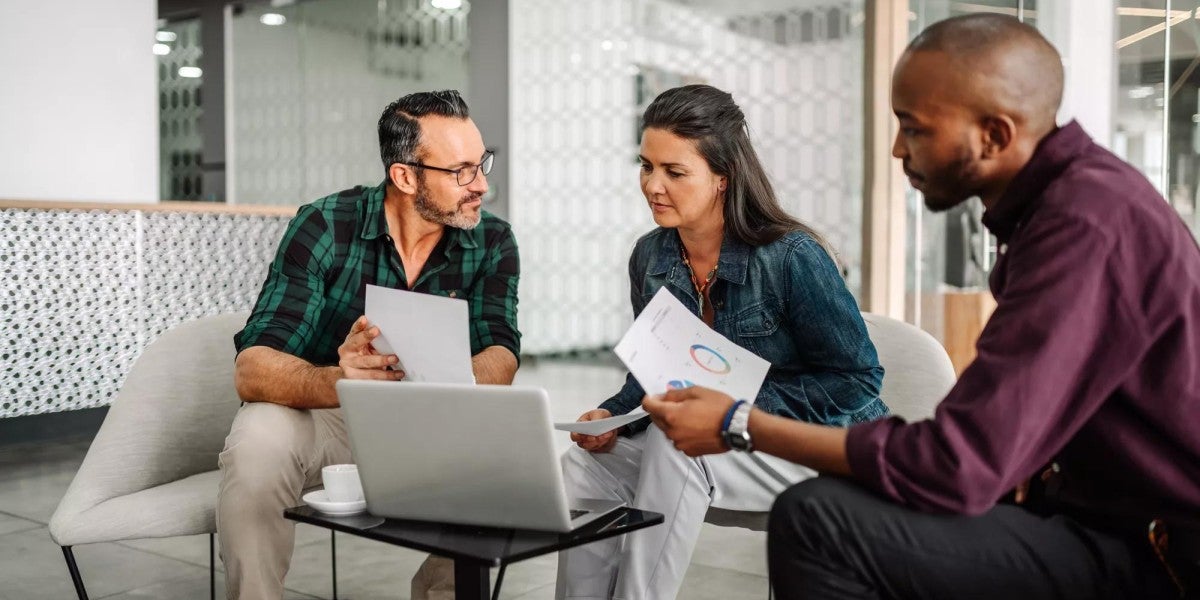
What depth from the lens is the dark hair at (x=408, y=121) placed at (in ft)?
7.54

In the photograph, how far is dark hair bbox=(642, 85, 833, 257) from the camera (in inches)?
79.2

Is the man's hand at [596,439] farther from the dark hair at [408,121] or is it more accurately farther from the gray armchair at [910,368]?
the dark hair at [408,121]

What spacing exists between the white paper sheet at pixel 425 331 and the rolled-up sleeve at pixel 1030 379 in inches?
27.8

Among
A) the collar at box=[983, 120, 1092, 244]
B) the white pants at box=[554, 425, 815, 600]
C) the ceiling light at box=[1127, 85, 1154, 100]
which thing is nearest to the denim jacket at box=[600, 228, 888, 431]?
the white pants at box=[554, 425, 815, 600]

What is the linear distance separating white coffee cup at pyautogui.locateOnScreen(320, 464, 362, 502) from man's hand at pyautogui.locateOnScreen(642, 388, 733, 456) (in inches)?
18.3

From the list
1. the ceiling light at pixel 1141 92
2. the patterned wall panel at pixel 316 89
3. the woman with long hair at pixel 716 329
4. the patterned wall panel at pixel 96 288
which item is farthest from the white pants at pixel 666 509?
the patterned wall panel at pixel 316 89

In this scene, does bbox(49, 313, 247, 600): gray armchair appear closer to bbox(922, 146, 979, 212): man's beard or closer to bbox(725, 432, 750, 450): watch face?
bbox(725, 432, 750, 450): watch face

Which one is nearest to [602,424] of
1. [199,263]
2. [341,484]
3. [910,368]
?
[341,484]

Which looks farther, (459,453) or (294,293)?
(294,293)

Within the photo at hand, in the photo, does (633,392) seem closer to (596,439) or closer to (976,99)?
(596,439)

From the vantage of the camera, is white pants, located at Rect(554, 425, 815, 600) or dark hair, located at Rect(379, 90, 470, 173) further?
dark hair, located at Rect(379, 90, 470, 173)

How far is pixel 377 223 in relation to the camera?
2281mm

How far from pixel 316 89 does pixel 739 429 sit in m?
7.61

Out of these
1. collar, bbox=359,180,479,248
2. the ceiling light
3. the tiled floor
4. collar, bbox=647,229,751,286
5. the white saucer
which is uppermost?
the ceiling light
